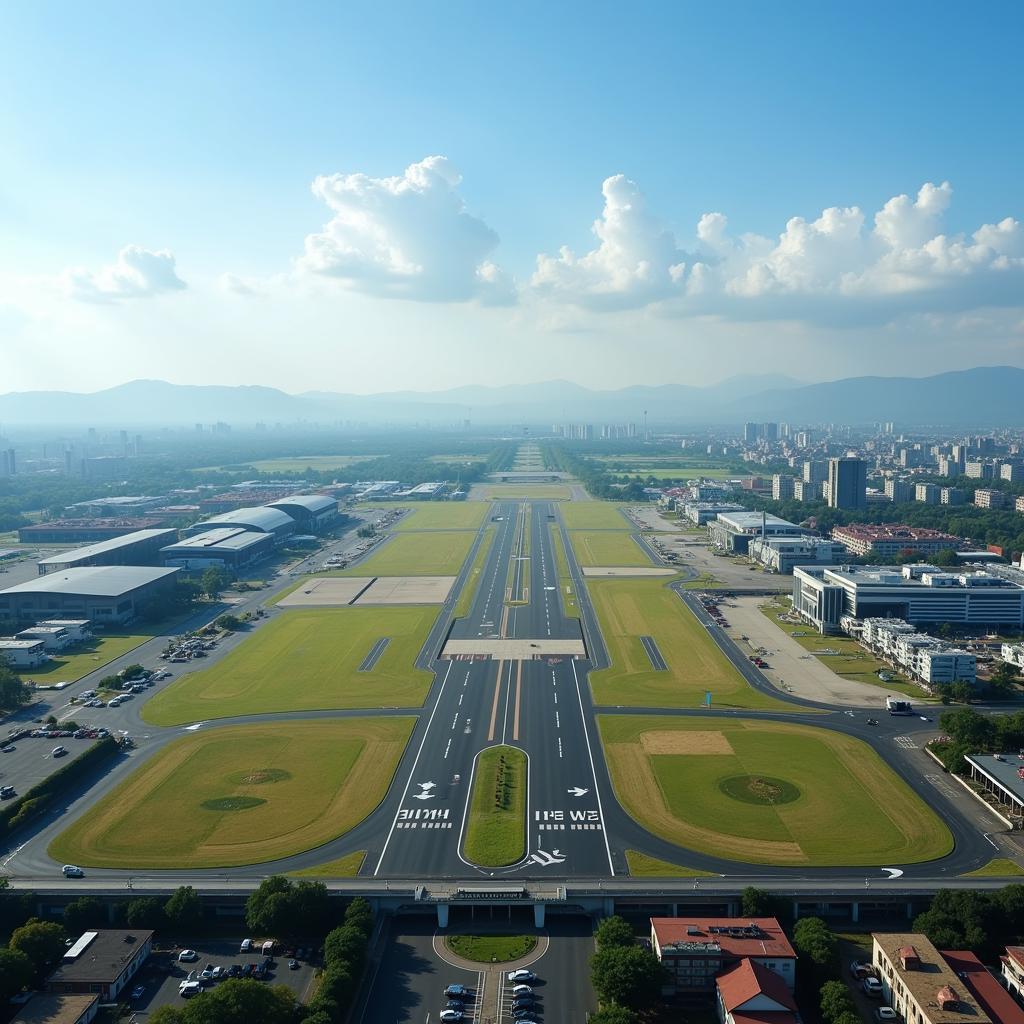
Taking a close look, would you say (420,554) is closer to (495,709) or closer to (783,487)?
(495,709)

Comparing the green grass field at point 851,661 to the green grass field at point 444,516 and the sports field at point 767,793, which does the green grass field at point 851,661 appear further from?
the green grass field at point 444,516

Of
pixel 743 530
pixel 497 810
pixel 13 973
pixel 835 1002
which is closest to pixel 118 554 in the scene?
pixel 497 810

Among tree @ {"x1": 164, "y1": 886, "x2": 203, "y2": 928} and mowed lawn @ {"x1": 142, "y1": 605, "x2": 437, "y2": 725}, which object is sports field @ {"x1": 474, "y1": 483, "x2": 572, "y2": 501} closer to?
mowed lawn @ {"x1": 142, "y1": 605, "x2": 437, "y2": 725}

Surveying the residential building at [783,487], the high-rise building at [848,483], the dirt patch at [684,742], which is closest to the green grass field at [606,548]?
the high-rise building at [848,483]

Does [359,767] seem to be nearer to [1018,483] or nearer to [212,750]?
[212,750]

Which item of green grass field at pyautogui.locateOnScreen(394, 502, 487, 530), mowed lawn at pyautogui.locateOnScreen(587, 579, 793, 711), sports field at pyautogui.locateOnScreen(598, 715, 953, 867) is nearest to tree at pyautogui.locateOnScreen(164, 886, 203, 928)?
sports field at pyautogui.locateOnScreen(598, 715, 953, 867)
